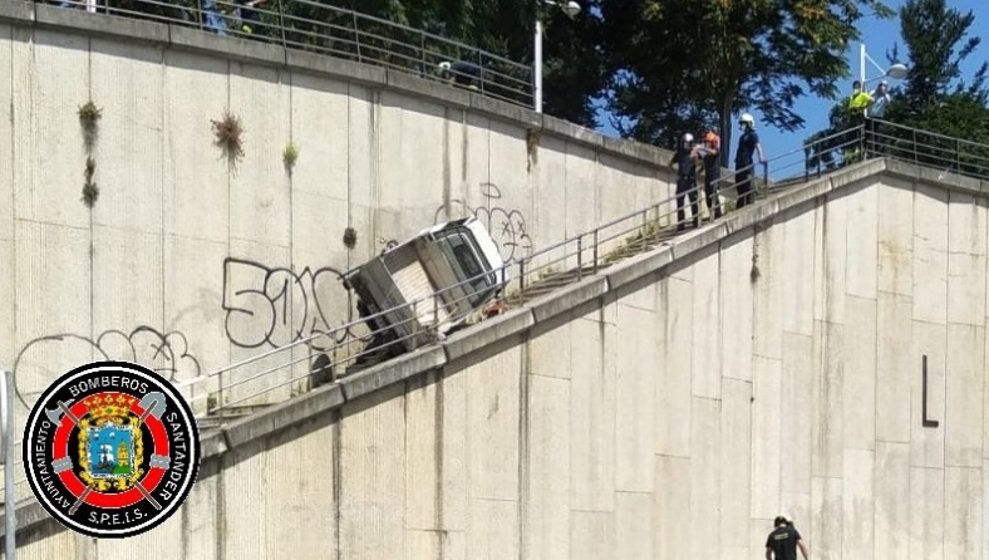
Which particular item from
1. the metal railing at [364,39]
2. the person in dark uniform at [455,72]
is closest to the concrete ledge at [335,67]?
the metal railing at [364,39]

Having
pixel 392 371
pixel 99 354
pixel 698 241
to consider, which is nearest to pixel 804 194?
pixel 698 241

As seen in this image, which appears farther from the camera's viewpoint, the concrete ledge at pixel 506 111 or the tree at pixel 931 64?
the tree at pixel 931 64

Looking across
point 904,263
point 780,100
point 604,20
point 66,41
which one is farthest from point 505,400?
point 780,100

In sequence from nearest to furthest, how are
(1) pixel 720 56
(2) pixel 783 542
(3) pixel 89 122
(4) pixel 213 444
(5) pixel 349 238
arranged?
1. (4) pixel 213 444
2. (3) pixel 89 122
3. (5) pixel 349 238
4. (2) pixel 783 542
5. (1) pixel 720 56

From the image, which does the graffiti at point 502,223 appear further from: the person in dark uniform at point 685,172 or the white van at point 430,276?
the person in dark uniform at point 685,172

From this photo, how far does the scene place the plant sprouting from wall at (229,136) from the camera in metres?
16.5

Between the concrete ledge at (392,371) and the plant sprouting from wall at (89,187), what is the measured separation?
3230mm

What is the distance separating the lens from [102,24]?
51.0ft

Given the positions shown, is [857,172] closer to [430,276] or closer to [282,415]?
[430,276]

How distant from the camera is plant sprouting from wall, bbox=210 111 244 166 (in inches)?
651

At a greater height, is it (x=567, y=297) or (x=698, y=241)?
(x=698, y=241)

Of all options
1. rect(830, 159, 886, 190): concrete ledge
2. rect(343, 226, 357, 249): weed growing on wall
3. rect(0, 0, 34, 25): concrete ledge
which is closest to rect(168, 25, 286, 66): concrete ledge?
rect(0, 0, 34, 25): concrete ledge

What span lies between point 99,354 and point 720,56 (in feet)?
58.9

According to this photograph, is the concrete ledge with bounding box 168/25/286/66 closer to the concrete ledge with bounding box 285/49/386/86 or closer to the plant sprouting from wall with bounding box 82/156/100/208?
the concrete ledge with bounding box 285/49/386/86
